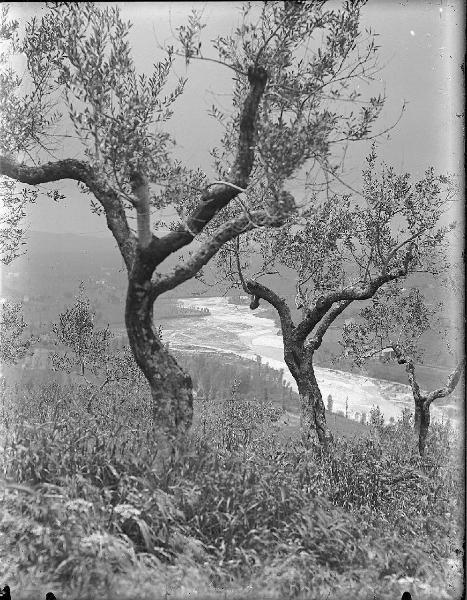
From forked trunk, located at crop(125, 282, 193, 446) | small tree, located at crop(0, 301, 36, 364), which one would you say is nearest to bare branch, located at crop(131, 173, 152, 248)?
forked trunk, located at crop(125, 282, 193, 446)

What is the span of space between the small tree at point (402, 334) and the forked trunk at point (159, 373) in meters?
12.3

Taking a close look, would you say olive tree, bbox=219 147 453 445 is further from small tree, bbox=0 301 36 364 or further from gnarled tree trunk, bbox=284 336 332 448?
small tree, bbox=0 301 36 364

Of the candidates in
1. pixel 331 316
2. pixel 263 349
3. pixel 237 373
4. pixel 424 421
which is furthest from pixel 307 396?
pixel 263 349

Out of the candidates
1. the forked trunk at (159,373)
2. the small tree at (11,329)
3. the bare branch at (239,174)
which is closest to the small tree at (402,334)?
the bare branch at (239,174)

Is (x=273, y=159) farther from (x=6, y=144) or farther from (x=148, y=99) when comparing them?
(x=6, y=144)

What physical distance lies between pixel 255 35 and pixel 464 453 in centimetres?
835

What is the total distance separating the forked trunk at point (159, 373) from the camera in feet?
29.8

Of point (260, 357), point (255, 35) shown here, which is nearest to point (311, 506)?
point (255, 35)

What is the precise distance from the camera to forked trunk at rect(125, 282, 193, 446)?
9094 millimetres

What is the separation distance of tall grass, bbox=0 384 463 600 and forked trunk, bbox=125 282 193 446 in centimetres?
38

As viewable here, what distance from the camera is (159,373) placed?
918 cm

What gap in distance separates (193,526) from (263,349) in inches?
6793

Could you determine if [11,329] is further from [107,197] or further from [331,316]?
[107,197]

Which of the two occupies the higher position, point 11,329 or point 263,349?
point 11,329
